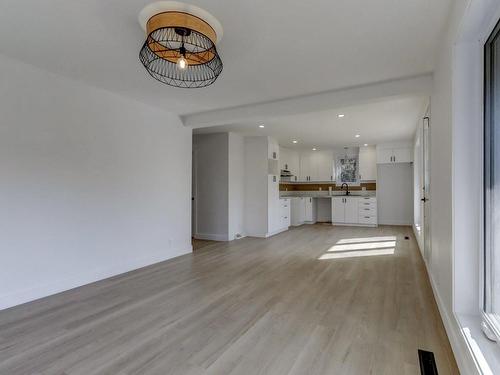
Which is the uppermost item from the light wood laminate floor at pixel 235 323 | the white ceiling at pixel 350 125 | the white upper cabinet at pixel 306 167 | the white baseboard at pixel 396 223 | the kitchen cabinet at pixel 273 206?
the white ceiling at pixel 350 125

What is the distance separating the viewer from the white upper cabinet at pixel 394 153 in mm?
7422

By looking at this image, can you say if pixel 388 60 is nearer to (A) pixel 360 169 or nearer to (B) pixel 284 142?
(B) pixel 284 142

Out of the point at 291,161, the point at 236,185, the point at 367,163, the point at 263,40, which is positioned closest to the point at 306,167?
the point at 291,161

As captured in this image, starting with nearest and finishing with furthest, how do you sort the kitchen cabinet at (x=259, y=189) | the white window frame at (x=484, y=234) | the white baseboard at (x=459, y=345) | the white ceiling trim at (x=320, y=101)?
the white baseboard at (x=459, y=345)
the white window frame at (x=484, y=234)
the white ceiling trim at (x=320, y=101)
the kitchen cabinet at (x=259, y=189)

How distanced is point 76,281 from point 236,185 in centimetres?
359

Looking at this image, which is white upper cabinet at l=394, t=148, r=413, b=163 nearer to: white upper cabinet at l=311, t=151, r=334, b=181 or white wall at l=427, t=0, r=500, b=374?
white upper cabinet at l=311, t=151, r=334, b=181

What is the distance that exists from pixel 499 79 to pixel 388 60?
1379 millimetres

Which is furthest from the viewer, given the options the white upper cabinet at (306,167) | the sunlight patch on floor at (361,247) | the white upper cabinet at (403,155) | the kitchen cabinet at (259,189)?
the white upper cabinet at (306,167)

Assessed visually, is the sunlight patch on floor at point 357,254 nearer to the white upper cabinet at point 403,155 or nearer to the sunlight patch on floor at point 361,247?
the sunlight patch on floor at point 361,247

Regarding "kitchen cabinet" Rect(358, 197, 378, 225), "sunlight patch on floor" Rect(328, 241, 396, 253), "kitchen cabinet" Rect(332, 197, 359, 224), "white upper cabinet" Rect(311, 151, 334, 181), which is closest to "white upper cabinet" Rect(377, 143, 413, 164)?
"kitchen cabinet" Rect(358, 197, 378, 225)

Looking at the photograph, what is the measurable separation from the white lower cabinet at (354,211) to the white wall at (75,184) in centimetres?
519

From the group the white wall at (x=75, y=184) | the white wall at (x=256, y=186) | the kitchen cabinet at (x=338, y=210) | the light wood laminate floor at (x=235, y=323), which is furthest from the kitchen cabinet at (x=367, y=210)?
the white wall at (x=75, y=184)

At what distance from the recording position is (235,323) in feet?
7.75

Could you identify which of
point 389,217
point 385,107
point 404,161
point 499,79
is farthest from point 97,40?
point 389,217
